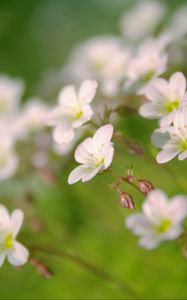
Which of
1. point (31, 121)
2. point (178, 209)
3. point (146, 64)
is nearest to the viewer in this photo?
point (178, 209)

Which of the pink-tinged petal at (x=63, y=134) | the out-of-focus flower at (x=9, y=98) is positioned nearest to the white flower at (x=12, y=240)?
the pink-tinged petal at (x=63, y=134)

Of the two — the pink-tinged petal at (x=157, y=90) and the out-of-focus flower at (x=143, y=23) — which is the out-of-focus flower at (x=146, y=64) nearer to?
the pink-tinged petal at (x=157, y=90)

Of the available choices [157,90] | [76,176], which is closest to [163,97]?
[157,90]

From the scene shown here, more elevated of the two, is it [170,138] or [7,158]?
[7,158]

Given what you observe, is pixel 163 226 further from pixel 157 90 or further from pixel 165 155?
pixel 157 90

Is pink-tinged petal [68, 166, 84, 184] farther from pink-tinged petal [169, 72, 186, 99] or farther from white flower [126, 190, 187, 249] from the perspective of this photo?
pink-tinged petal [169, 72, 186, 99]

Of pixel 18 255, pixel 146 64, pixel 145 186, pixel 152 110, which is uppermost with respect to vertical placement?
pixel 146 64

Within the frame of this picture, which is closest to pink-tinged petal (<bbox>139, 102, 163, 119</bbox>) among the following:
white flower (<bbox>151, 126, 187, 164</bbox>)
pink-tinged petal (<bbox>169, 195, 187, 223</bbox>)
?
white flower (<bbox>151, 126, 187, 164</bbox>)
